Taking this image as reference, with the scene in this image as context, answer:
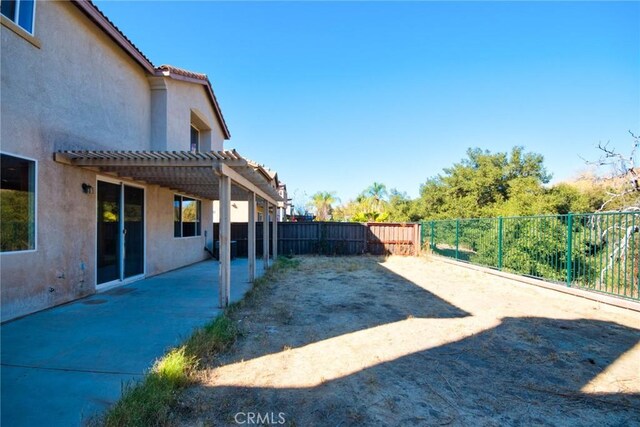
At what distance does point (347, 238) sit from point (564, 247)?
10009 millimetres

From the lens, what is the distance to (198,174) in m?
7.06

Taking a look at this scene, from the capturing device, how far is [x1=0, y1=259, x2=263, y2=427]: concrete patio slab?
8.54 ft

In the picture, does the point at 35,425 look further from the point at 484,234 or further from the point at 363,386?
the point at 484,234

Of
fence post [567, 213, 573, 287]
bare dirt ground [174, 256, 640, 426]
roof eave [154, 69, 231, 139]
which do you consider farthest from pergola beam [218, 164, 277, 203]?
fence post [567, 213, 573, 287]

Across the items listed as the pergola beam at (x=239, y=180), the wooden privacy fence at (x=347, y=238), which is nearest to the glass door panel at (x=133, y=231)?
the pergola beam at (x=239, y=180)

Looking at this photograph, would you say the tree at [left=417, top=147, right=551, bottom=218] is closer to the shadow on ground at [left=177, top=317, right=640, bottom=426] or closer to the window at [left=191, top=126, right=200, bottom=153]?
the window at [left=191, top=126, right=200, bottom=153]

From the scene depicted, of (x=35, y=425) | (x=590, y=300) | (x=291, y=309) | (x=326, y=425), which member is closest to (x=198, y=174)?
(x=291, y=309)

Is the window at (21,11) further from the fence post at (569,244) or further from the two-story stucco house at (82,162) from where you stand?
the fence post at (569,244)

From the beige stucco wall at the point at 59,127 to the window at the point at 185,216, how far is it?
3207mm

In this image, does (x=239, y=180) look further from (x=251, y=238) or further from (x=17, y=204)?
(x=17, y=204)

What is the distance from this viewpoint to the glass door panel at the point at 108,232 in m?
6.68

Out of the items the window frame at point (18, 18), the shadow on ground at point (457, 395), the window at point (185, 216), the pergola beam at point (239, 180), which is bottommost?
the shadow on ground at point (457, 395)

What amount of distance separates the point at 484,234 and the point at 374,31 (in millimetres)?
8783

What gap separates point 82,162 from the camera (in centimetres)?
571
